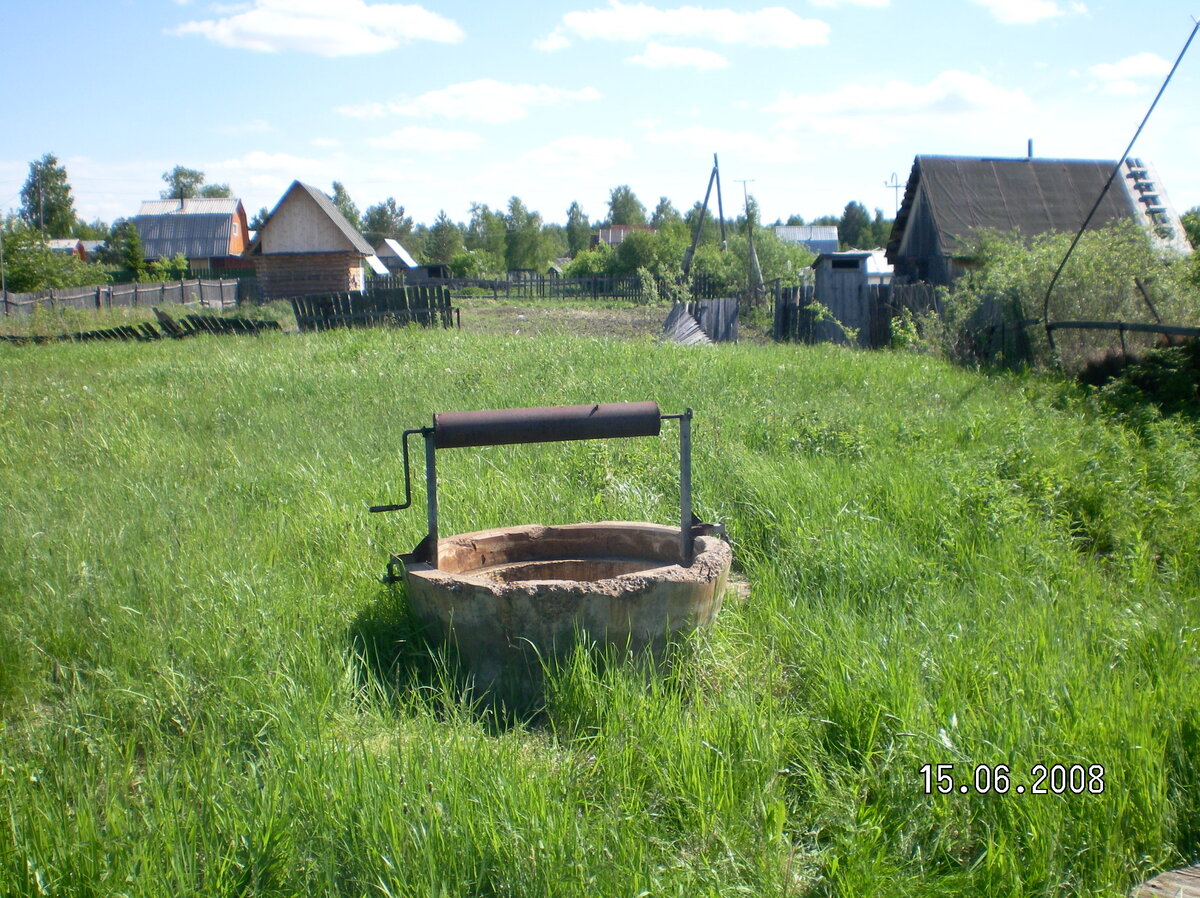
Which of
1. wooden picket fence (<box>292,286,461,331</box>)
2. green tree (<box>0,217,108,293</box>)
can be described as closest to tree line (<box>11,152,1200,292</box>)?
green tree (<box>0,217,108,293</box>)

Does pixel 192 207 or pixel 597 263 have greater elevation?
pixel 192 207

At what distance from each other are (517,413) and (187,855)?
186cm

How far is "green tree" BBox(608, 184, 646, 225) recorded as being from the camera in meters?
120

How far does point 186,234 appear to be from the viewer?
60281 millimetres

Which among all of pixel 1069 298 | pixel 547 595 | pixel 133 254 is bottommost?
pixel 547 595

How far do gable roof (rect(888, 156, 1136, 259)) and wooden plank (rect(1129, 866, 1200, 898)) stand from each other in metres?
22.4

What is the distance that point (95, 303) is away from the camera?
3083 centimetres

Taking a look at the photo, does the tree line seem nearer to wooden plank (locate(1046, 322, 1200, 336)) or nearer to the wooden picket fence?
wooden plank (locate(1046, 322, 1200, 336))

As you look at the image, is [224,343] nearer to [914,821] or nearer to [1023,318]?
[1023,318]

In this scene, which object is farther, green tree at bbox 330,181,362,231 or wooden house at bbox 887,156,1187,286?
green tree at bbox 330,181,362,231

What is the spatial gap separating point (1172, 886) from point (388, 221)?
126 metres

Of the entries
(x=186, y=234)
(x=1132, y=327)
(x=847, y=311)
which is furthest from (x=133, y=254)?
(x=1132, y=327)

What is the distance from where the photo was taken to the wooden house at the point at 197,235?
2346 inches
